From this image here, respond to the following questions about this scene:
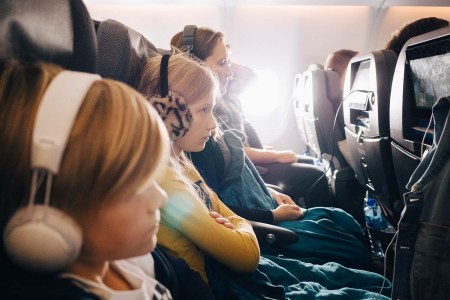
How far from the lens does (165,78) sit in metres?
1.17

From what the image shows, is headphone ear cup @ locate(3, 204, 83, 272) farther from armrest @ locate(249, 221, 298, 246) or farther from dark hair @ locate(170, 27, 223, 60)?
dark hair @ locate(170, 27, 223, 60)

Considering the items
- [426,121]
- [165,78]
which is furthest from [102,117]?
[426,121]

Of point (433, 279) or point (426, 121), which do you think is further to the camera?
point (426, 121)

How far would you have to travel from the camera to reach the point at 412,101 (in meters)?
1.26

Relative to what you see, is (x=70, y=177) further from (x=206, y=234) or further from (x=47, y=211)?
(x=206, y=234)

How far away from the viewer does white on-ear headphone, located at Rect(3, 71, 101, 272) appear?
0.49 metres

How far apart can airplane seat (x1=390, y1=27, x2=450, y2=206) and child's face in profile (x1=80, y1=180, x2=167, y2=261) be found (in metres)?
0.85

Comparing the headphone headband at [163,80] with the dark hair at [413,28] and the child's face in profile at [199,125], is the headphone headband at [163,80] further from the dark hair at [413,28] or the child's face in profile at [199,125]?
the dark hair at [413,28]

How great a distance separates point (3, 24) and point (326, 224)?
53.2 inches

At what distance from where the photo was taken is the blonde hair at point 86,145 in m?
0.52

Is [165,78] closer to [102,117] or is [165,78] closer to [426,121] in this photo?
[102,117]

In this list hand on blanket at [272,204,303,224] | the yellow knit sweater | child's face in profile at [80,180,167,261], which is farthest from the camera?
hand on blanket at [272,204,303,224]

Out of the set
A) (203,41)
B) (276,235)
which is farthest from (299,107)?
(276,235)

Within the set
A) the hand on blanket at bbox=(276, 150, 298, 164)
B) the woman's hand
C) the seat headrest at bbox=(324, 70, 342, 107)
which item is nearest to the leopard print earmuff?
the woman's hand
